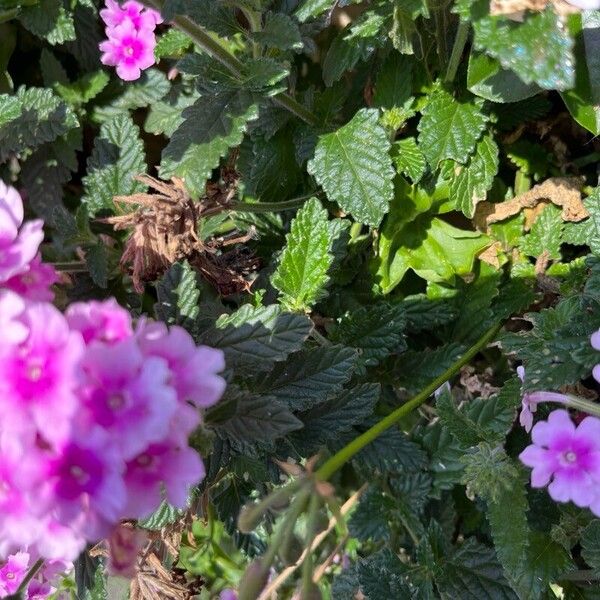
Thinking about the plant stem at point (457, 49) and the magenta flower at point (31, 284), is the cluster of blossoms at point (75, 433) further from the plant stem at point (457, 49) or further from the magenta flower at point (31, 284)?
the plant stem at point (457, 49)

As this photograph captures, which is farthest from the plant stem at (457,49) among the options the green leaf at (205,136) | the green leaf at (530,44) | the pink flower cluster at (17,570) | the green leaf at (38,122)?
the pink flower cluster at (17,570)

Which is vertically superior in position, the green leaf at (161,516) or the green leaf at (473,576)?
the green leaf at (161,516)

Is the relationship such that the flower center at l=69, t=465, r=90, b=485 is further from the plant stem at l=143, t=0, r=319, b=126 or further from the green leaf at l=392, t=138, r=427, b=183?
the green leaf at l=392, t=138, r=427, b=183

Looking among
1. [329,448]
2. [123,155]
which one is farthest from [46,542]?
[123,155]

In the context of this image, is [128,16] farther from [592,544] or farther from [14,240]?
[592,544]

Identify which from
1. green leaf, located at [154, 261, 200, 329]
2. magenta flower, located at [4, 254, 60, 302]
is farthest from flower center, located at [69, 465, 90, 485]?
green leaf, located at [154, 261, 200, 329]

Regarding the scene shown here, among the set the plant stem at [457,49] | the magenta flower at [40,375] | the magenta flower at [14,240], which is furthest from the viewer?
the plant stem at [457,49]

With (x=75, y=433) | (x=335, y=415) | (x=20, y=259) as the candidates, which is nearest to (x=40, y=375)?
(x=75, y=433)
